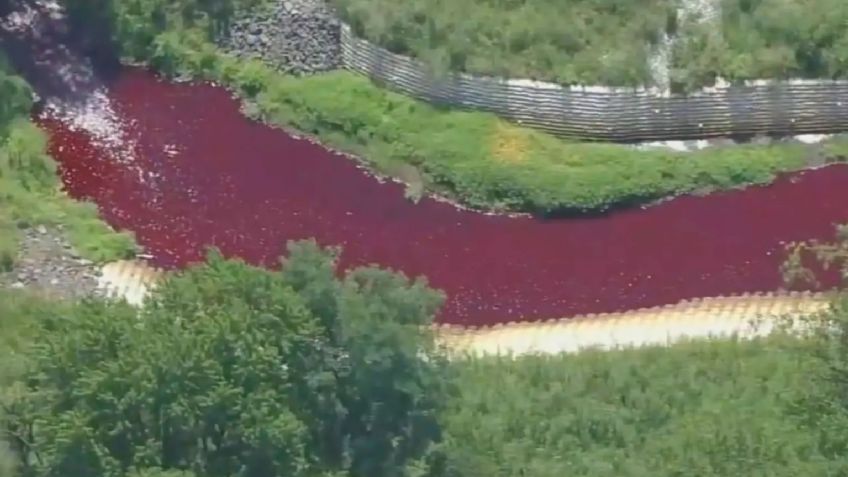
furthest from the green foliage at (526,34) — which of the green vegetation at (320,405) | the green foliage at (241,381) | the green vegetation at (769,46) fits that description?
the green foliage at (241,381)

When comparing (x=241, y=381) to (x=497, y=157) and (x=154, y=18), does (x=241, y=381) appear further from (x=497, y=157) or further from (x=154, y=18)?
(x=154, y=18)

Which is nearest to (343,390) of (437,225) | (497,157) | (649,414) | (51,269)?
(649,414)

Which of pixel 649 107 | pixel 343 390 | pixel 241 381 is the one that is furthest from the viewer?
pixel 649 107

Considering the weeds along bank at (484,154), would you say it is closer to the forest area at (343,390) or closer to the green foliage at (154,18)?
the green foliage at (154,18)

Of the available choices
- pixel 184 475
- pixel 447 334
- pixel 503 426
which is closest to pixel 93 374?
pixel 184 475

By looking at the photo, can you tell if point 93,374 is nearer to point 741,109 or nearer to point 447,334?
point 447,334
